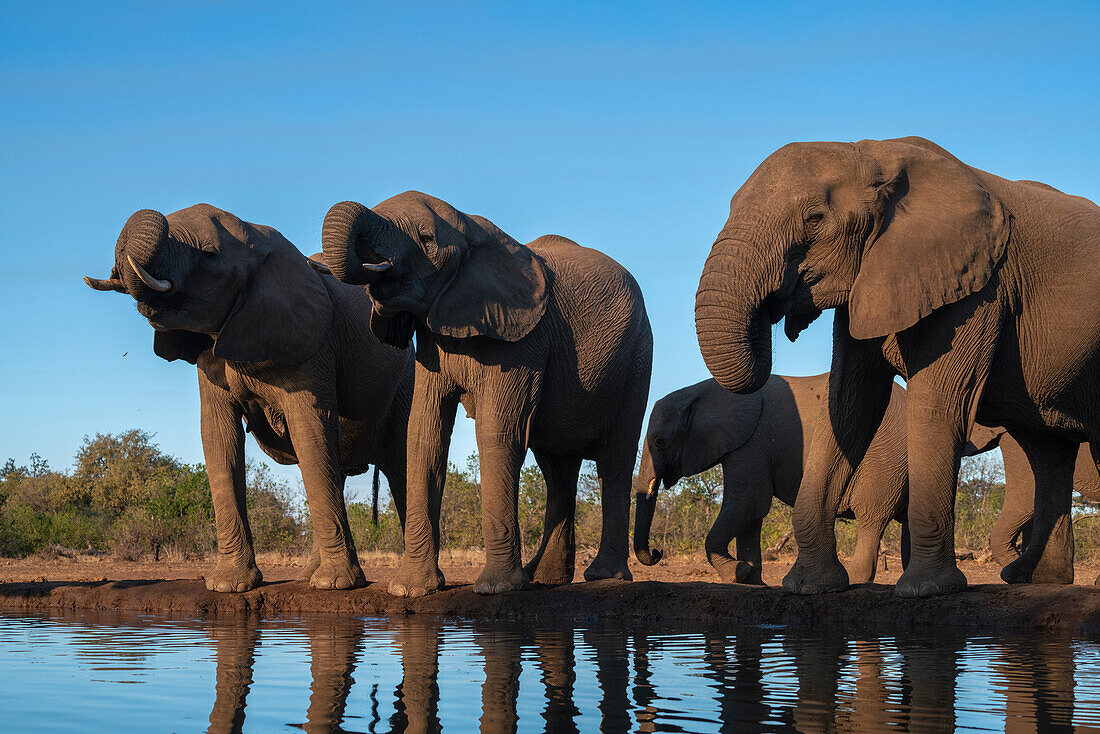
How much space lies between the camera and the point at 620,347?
9516 mm

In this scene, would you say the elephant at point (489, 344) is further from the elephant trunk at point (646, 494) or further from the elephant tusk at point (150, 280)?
the elephant trunk at point (646, 494)

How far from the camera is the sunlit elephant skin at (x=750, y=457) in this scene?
38.8ft

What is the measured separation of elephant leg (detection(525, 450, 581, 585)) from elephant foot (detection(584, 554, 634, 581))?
0.41 m

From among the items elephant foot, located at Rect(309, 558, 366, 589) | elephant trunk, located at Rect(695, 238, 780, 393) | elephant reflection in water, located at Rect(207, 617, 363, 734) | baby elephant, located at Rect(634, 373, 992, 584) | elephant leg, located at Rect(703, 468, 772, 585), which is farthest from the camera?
elephant leg, located at Rect(703, 468, 772, 585)

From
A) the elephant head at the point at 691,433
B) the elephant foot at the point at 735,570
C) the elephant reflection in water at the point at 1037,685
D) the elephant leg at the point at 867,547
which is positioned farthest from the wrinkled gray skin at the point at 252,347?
the elephant reflection in water at the point at 1037,685

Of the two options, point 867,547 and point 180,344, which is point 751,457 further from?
point 180,344

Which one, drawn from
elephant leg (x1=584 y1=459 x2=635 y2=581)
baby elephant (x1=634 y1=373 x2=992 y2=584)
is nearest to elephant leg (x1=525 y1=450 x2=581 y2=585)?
elephant leg (x1=584 y1=459 x2=635 y2=581)

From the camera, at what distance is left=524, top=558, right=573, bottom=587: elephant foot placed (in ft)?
33.0

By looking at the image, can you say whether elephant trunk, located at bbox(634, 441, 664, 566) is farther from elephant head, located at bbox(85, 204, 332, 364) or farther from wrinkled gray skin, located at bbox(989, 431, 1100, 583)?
elephant head, located at bbox(85, 204, 332, 364)

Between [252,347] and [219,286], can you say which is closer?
[219,286]

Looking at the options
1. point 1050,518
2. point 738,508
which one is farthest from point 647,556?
point 1050,518

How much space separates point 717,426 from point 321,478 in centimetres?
449

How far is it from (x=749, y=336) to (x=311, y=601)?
150 inches

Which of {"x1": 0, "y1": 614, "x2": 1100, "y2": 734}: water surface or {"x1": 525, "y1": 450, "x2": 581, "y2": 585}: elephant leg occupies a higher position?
{"x1": 525, "y1": 450, "x2": 581, "y2": 585}: elephant leg
